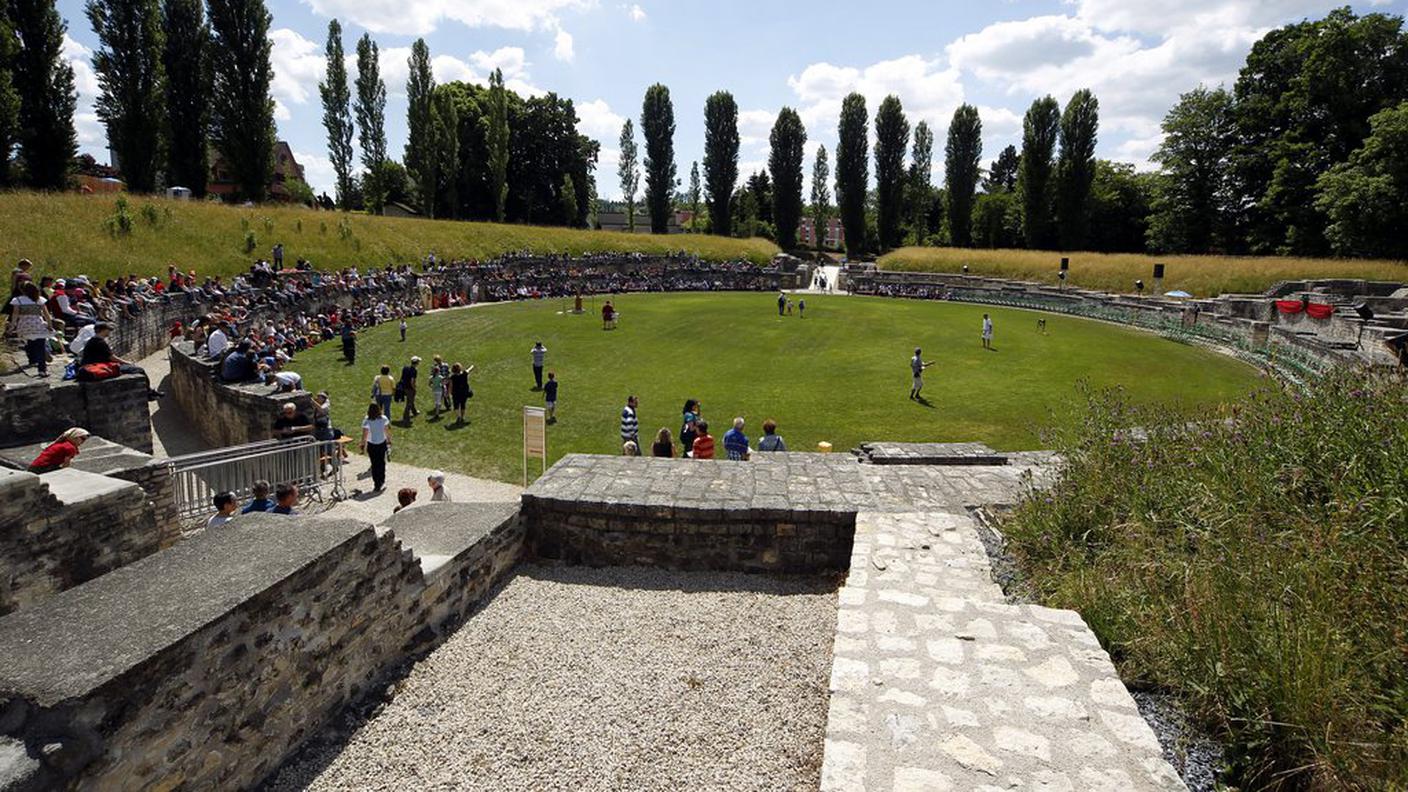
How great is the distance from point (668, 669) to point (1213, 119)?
64.6 m

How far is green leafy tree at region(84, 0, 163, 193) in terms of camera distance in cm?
3297

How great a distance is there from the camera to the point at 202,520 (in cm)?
935

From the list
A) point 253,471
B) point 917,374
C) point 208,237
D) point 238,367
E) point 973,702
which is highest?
point 208,237

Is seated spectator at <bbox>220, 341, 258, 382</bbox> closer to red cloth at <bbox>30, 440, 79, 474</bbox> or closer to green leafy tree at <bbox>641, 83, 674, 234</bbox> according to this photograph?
red cloth at <bbox>30, 440, 79, 474</bbox>

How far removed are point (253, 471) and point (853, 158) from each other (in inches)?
2610

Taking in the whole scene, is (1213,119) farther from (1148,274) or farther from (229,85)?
(229,85)

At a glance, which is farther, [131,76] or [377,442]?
[131,76]

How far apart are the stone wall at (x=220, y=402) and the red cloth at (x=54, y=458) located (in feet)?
14.0

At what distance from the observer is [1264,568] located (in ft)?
14.6

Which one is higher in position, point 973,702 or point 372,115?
point 372,115

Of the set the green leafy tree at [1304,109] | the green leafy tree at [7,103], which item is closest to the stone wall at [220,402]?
the green leafy tree at [7,103]

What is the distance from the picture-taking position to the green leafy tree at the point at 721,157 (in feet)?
225

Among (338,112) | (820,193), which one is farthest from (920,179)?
(338,112)

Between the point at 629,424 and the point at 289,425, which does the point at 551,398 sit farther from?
the point at 289,425
